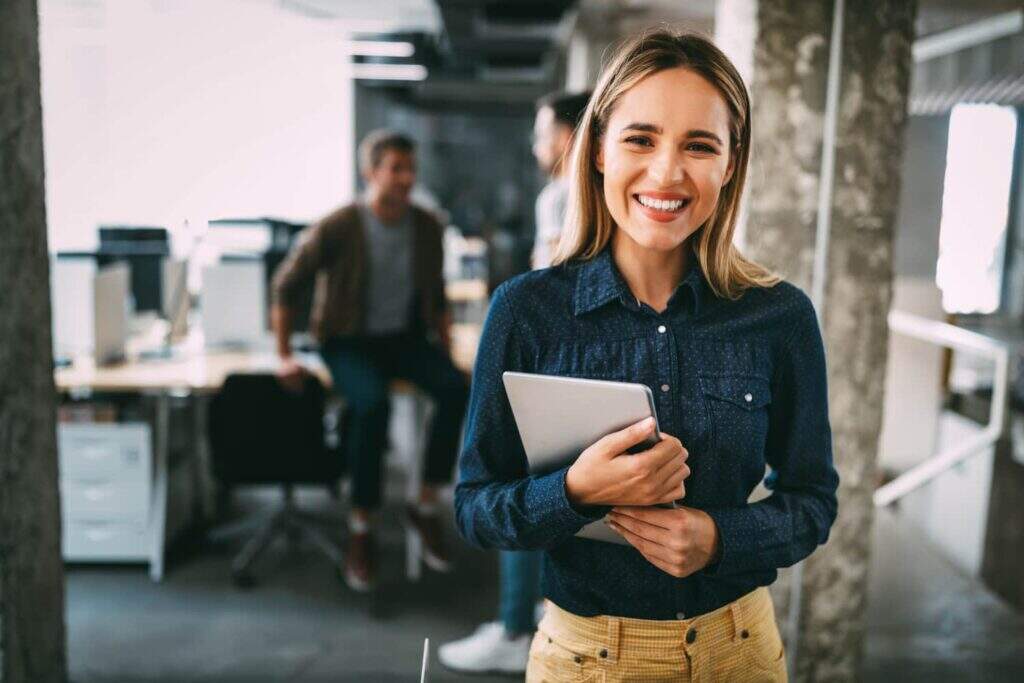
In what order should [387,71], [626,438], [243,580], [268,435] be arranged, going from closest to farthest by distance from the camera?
[626,438] < [268,435] < [243,580] < [387,71]

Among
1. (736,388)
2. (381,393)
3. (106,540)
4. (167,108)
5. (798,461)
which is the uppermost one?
(167,108)

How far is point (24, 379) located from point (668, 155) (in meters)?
1.78

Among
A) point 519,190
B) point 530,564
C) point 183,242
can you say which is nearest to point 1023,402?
point 530,564

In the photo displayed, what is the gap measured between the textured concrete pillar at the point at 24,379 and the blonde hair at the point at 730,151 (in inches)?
59.2

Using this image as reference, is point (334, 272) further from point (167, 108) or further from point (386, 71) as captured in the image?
point (386, 71)

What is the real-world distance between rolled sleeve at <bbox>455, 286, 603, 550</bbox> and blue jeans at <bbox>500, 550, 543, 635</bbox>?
5.75ft

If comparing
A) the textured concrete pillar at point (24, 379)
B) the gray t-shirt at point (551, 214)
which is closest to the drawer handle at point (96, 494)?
the textured concrete pillar at point (24, 379)

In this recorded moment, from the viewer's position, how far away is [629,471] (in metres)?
1.02

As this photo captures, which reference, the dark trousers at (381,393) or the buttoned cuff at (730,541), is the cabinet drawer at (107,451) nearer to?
the dark trousers at (381,393)

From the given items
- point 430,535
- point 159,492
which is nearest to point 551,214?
point 430,535

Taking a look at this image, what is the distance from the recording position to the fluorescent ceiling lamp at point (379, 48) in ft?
30.3

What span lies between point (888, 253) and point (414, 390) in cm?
208

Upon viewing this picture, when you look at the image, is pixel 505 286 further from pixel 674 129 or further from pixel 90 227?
pixel 90 227

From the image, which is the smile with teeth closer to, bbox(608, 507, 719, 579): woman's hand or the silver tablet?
the silver tablet
